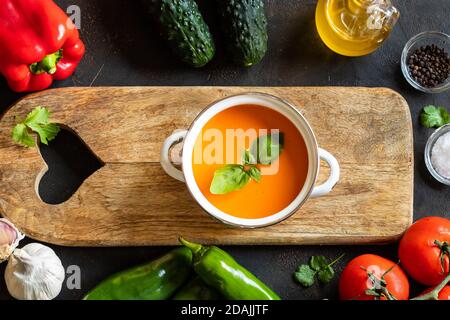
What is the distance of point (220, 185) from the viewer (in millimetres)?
1702

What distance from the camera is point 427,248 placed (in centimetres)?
190

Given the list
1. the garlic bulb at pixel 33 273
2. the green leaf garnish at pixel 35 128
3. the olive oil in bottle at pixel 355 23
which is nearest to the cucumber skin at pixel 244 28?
the olive oil in bottle at pixel 355 23

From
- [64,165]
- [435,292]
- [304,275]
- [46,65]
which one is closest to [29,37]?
[46,65]

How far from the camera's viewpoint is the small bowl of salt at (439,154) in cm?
206

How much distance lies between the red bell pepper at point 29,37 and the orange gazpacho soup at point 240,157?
52 cm

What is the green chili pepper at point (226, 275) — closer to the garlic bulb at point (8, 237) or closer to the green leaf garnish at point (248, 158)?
the green leaf garnish at point (248, 158)

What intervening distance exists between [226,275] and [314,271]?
0.28m

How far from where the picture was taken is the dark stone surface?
2.03 metres

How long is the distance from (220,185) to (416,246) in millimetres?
613

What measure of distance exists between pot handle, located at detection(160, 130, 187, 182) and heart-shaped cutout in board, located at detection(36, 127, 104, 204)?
34cm

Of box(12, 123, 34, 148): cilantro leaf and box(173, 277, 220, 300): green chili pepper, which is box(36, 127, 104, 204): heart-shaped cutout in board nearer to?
box(12, 123, 34, 148): cilantro leaf

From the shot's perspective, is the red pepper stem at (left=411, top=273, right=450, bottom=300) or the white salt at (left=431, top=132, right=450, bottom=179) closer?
the red pepper stem at (left=411, top=273, right=450, bottom=300)

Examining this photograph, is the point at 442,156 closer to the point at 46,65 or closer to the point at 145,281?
the point at 145,281

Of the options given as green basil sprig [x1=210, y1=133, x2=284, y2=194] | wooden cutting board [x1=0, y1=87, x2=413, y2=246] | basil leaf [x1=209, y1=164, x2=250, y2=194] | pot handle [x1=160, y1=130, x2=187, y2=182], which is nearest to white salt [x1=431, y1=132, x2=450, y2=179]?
wooden cutting board [x1=0, y1=87, x2=413, y2=246]
